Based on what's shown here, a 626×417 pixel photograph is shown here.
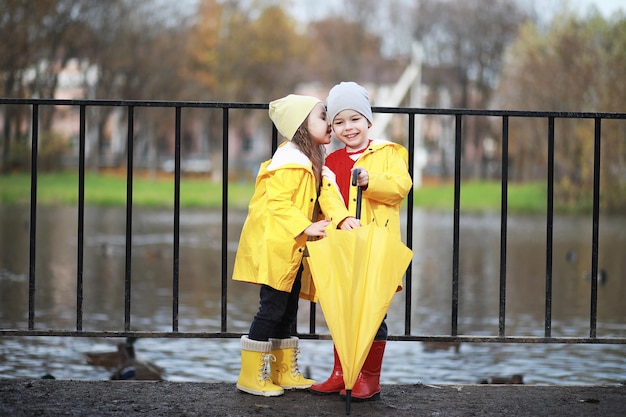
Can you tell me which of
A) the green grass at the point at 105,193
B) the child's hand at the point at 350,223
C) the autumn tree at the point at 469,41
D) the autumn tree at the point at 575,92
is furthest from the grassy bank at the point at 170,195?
the child's hand at the point at 350,223

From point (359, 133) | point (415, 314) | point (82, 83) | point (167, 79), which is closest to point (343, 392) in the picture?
point (359, 133)

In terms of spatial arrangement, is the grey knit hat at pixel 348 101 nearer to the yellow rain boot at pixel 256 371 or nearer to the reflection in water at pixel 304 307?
the yellow rain boot at pixel 256 371

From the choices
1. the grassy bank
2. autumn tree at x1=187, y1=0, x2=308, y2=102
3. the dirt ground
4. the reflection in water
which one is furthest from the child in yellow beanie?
autumn tree at x1=187, y1=0, x2=308, y2=102

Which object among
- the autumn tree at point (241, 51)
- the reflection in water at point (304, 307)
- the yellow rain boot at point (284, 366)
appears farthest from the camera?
the autumn tree at point (241, 51)

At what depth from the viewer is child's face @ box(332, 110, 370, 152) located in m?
4.31

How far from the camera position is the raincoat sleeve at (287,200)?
A: 4.12 metres

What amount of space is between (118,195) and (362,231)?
30.7 metres

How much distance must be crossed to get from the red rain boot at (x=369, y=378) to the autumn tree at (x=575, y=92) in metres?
23.2

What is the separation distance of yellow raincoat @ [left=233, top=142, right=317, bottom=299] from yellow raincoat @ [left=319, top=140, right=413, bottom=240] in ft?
0.28

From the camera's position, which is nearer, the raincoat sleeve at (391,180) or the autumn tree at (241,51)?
the raincoat sleeve at (391,180)

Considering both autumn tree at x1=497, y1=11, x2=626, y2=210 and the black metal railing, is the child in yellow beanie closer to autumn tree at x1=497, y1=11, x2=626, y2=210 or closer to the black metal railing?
the black metal railing

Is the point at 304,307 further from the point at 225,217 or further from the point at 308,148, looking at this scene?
the point at 308,148

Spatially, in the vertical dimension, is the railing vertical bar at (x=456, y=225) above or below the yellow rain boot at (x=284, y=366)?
above

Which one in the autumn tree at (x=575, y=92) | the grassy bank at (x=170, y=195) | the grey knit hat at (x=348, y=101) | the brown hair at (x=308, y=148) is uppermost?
the autumn tree at (x=575, y=92)
